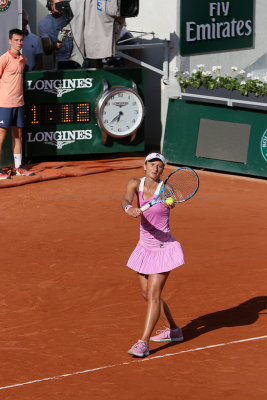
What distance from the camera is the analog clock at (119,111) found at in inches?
706

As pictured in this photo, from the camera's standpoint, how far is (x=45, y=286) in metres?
10.9

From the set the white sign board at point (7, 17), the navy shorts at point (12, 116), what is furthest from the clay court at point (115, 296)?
the white sign board at point (7, 17)

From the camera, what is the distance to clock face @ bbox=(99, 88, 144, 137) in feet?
58.9

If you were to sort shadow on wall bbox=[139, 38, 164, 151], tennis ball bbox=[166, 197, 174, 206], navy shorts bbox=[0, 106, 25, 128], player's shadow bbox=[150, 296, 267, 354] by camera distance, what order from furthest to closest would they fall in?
1. shadow on wall bbox=[139, 38, 164, 151]
2. navy shorts bbox=[0, 106, 25, 128]
3. player's shadow bbox=[150, 296, 267, 354]
4. tennis ball bbox=[166, 197, 174, 206]

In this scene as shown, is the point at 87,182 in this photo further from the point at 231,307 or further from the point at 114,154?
the point at 231,307

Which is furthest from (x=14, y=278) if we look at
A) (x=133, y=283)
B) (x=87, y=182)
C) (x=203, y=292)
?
(x=87, y=182)

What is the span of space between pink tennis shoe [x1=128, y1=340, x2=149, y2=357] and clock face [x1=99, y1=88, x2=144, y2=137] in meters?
9.83

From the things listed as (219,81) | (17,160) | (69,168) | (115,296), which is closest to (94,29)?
(219,81)

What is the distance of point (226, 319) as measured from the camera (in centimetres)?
974

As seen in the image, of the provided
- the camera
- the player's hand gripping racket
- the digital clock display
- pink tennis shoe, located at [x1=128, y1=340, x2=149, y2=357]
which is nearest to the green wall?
the digital clock display

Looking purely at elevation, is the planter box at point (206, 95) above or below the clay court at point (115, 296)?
above

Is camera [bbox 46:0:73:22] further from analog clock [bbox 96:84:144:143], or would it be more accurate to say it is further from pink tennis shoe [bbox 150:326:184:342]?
pink tennis shoe [bbox 150:326:184:342]

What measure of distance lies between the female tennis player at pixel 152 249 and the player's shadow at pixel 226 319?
51 centimetres

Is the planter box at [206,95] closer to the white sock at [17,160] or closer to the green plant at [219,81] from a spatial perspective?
the green plant at [219,81]
